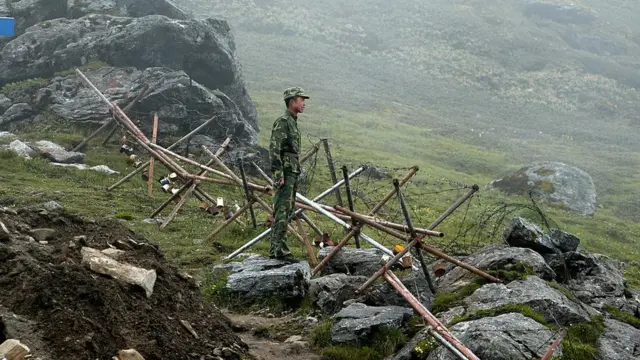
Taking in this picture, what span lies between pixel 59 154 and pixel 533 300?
20.6 meters

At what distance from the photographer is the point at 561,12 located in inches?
4688

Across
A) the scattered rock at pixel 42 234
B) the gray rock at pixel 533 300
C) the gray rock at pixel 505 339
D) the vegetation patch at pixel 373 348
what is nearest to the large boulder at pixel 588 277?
the gray rock at pixel 533 300

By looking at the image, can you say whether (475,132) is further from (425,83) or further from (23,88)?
(23,88)

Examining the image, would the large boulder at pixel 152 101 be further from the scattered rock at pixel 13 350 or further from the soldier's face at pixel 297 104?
the scattered rock at pixel 13 350

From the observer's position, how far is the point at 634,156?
6059 cm

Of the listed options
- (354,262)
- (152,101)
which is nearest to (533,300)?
(354,262)

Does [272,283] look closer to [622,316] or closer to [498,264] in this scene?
[498,264]

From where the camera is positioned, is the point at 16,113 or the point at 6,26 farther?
the point at 16,113

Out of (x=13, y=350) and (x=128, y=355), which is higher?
(x=13, y=350)

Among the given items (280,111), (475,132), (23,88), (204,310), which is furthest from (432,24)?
(204,310)

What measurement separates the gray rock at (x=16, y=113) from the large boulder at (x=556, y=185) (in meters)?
27.3

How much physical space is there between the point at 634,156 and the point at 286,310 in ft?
188

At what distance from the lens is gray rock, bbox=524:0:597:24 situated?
386 feet

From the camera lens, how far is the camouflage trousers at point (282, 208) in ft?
42.2
